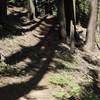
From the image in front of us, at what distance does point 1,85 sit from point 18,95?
1.04 meters

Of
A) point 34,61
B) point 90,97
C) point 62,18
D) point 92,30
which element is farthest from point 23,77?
point 92,30

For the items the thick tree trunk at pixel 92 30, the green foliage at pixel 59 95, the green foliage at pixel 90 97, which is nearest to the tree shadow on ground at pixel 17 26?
the thick tree trunk at pixel 92 30

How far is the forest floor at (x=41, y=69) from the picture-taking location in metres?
12.8

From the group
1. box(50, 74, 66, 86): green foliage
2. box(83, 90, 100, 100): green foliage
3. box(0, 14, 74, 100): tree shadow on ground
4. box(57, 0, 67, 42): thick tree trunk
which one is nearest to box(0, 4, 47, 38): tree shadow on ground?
box(0, 14, 74, 100): tree shadow on ground

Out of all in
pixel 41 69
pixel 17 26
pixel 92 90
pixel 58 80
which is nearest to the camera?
pixel 58 80

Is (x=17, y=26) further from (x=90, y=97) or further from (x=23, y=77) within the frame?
(x=90, y=97)

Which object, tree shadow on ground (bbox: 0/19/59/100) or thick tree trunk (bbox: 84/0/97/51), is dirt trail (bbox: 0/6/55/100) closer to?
tree shadow on ground (bbox: 0/19/59/100)

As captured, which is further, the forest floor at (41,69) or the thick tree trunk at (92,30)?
the thick tree trunk at (92,30)

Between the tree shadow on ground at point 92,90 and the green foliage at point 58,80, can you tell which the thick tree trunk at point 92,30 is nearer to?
the tree shadow on ground at point 92,90

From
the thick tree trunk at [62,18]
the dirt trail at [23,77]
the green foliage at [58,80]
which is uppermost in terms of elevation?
the thick tree trunk at [62,18]

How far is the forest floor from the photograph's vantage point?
1283 centimetres

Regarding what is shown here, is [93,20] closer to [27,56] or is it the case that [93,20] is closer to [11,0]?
[27,56]

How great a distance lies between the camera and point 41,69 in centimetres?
1611

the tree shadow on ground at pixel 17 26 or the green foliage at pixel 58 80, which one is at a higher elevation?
the tree shadow on ground at pixel 17 26
